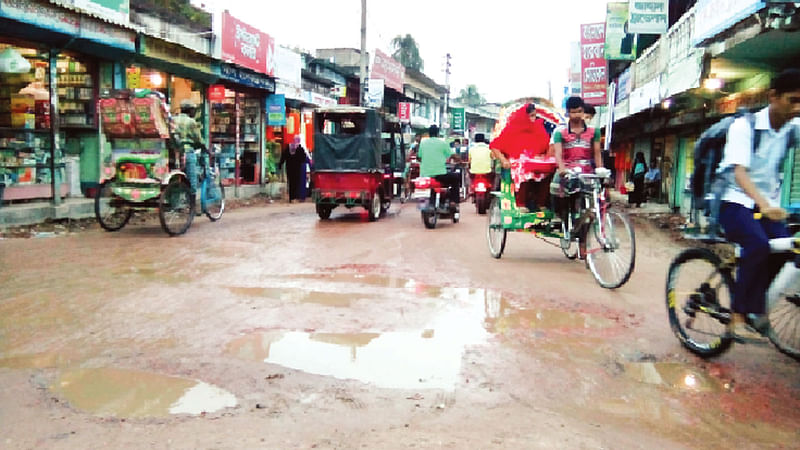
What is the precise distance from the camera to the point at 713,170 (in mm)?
4527

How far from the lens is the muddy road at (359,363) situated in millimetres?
3201

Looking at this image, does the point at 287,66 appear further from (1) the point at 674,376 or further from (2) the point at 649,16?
(1) the point at 674,376

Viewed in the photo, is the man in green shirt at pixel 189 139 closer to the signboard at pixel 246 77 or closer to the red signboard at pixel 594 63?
the signboard at pixel 246 77

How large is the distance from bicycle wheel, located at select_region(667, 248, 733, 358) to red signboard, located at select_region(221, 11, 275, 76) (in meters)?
15.2

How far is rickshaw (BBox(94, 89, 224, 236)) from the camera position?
33.4 ft

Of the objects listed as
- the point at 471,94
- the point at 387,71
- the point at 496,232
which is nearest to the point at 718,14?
the point at 496,232

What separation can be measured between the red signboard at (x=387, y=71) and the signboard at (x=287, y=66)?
7884 mm

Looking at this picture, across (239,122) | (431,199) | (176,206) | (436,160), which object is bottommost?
(176,206)

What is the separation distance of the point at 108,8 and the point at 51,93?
250cm

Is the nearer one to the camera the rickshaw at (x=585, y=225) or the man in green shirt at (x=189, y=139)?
the rickshaw at (x=585, y=225)

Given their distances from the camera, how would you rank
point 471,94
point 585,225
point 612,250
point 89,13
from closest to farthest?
1. point 612,250
2. point 585,225
3. point 89,13
4. point 471,94

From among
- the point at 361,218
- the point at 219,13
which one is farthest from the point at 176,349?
the point at 219,13

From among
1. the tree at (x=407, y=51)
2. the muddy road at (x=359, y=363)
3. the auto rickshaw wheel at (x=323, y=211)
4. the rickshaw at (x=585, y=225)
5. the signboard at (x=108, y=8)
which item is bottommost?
the muddy road at (x=359, y=363)

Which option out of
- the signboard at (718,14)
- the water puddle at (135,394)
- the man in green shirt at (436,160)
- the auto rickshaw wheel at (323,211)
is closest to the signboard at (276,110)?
the auto rickshaw wheel at (323,211)
